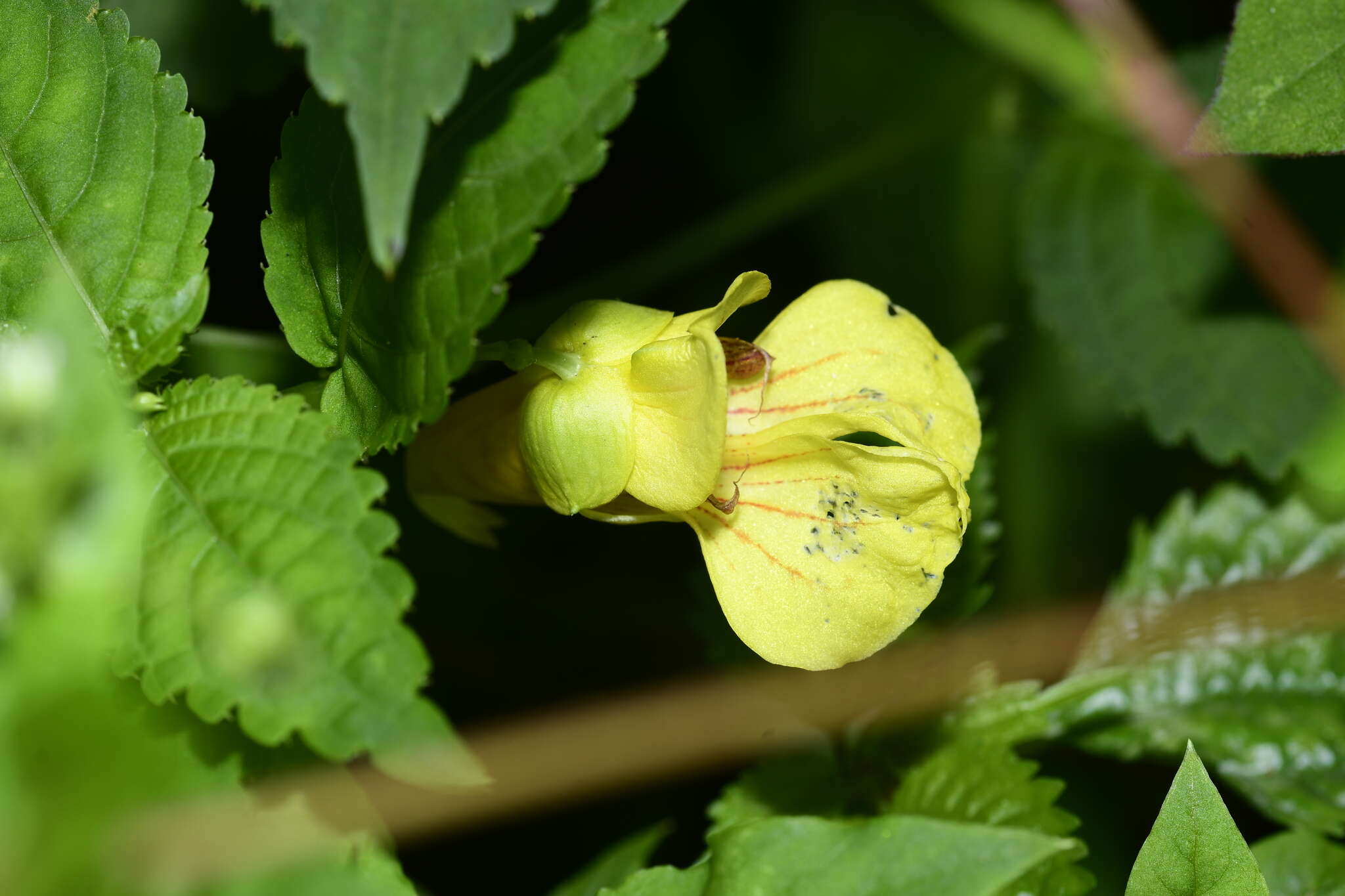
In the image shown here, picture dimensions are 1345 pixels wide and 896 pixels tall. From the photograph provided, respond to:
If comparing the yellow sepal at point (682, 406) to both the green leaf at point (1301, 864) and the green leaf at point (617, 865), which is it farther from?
the green leaf at point (1301, 864)

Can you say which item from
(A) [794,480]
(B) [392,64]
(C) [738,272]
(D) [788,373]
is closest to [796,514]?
(A) [794,480]

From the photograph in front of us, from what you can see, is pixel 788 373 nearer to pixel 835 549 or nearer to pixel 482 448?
pixel 835 549

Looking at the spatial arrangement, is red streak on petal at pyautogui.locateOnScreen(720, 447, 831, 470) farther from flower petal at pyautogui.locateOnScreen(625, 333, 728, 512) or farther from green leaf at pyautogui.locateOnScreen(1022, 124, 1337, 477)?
green leaf at pyautogui.locateOnScreen(1022, 124, 1337, 477)

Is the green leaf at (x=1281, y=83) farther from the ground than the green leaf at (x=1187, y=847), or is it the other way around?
the green leaf at (x=1281, y=83)

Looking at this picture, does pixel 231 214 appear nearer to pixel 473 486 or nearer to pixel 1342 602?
pixel 473 486

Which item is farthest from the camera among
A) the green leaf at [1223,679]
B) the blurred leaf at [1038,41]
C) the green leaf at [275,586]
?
the blurred leaf at [1038,41]

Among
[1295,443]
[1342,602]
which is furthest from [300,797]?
[1295,443]

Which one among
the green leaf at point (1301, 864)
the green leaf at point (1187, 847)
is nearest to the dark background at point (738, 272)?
the green leaf at point (1301, 864)
